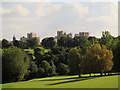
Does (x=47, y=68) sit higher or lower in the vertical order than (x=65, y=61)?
lower

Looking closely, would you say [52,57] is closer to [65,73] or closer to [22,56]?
→ [65,73]

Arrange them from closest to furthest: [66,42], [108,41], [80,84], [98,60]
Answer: [80,84]
[98,60]
[108,41]
[66,42]

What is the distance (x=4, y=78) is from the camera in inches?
1855

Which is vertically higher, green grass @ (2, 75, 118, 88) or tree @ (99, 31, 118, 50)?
tree @ (99, 31, 118, 50)

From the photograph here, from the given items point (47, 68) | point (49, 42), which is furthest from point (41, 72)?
point (49, 42)

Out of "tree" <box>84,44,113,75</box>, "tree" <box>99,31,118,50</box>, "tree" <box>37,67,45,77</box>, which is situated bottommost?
"tree" <box>37,67,45,77</box>

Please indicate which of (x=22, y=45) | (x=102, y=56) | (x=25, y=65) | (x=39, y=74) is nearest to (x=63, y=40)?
(x=22, y=45)

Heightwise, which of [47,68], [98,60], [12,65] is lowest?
[47,68]

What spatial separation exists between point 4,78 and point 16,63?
4.56 meters

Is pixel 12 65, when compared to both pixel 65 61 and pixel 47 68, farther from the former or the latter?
pixel 65 61

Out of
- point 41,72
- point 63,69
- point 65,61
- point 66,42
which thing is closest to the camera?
point 41,72

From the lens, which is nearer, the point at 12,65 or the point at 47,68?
→ the point at 12,65

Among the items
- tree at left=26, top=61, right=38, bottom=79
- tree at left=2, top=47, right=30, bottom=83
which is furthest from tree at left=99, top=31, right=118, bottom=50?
tree at left=2, top=47, right=30, bottom=83

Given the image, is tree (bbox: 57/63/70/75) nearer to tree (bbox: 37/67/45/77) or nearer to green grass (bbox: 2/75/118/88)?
tree (bbox: 37/67/45/77)
